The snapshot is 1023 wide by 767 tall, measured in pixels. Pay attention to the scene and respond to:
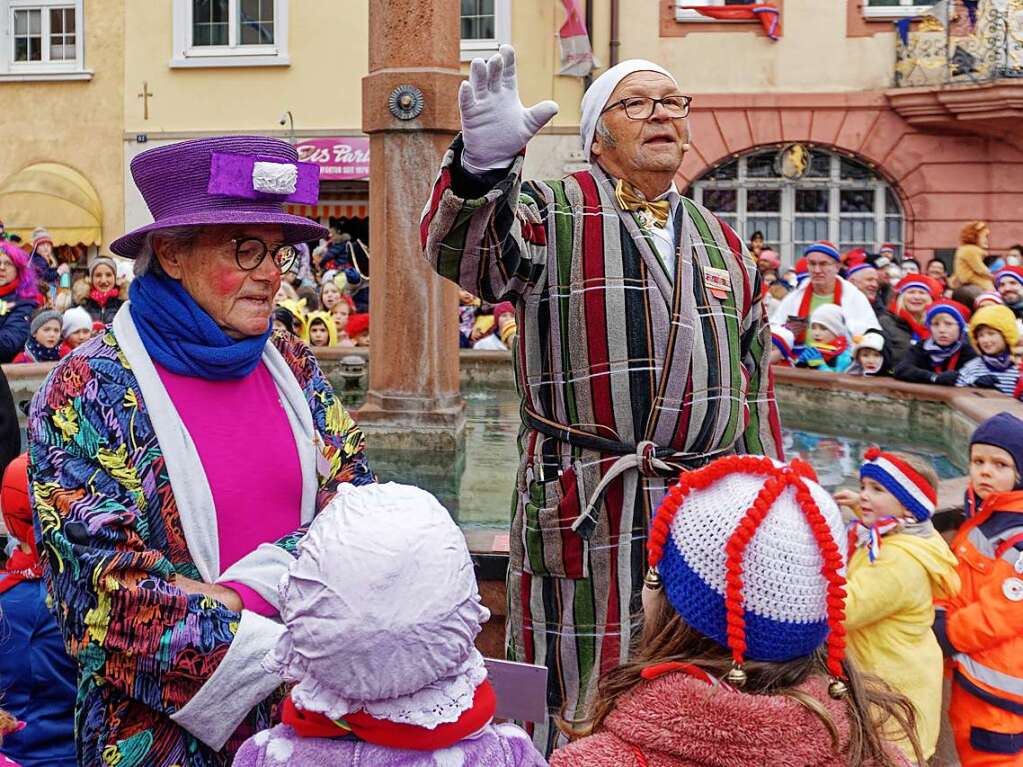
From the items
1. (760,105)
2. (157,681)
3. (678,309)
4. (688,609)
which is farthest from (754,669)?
(760,105)

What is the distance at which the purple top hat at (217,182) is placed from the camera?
2320 millimetres

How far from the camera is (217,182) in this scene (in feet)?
7.61

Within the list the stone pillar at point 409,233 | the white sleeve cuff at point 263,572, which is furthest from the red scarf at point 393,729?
A: the stone pillar at point 409,233

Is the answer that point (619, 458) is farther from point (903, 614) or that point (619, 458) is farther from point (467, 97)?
point (903, 614)

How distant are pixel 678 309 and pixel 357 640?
1493 mm

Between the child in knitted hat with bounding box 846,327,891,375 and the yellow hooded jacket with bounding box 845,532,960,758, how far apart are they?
4.90 metres

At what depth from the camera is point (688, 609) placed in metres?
1.90

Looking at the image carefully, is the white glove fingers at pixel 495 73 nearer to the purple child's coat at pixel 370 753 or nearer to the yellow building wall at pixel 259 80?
the purple child's coat at pixel 370 753

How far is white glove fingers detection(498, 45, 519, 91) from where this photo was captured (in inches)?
97.3

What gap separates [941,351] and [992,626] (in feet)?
15.1

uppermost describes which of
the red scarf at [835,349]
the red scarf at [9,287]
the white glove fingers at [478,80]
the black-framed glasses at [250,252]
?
the white glove fingers at [478,80]

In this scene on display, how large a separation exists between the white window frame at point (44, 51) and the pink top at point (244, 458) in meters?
20.7

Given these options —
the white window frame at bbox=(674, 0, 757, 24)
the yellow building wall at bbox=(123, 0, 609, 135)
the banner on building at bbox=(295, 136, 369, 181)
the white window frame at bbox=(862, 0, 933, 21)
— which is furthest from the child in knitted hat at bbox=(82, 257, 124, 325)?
the white window frame at bbox=(862, 0, 933, 21)

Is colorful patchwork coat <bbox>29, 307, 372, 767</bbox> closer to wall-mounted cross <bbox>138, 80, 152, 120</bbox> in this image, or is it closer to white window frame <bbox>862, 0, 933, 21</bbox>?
white window frame <bbox>862, 0, 933, 21</bbox>
